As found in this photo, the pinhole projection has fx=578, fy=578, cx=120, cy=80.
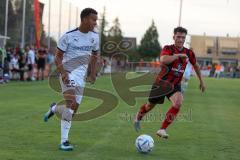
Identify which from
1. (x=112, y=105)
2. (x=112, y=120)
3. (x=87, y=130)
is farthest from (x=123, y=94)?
(x=87, y=130)

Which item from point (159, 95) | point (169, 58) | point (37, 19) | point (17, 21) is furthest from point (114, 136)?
point (17, 21)

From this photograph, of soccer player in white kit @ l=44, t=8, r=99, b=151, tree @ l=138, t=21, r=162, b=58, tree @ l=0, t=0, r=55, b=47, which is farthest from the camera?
tree @ l=138, t=21, r=162, b=58

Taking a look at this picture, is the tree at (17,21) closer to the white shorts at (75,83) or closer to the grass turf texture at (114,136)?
the grass turf texture at (114,136)

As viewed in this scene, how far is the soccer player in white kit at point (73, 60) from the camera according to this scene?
9.42 meters

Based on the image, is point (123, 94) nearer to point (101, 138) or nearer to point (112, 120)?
point (112, 120)

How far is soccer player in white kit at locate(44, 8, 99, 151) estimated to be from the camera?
9422 mm

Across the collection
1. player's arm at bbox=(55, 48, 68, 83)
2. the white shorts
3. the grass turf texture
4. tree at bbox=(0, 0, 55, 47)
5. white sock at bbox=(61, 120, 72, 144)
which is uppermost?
tree at bbox=(0, 0, 55, 47)

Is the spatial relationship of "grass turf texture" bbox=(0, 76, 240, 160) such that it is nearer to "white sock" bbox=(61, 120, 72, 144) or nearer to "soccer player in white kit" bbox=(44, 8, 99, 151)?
"white sock" bbox=(61, 120, 72, 144)

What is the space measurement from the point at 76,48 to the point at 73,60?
207 millimetres

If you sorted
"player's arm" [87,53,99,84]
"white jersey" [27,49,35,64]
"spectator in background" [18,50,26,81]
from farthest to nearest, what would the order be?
"white jersey" [27,49,35,64] → "spectator in background" [18,50,26,81] → "player's arm" [87,53,99,84]

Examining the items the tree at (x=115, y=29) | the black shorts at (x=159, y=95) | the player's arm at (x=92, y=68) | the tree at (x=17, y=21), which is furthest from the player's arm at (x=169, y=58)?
the tree at (x=115, y=29)

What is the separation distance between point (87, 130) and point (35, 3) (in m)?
23.9

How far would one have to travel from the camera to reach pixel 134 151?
31.3ft

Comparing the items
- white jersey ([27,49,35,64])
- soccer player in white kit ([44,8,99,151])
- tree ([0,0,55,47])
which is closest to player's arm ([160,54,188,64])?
soccer player in white kit ([44,8,99,151])
